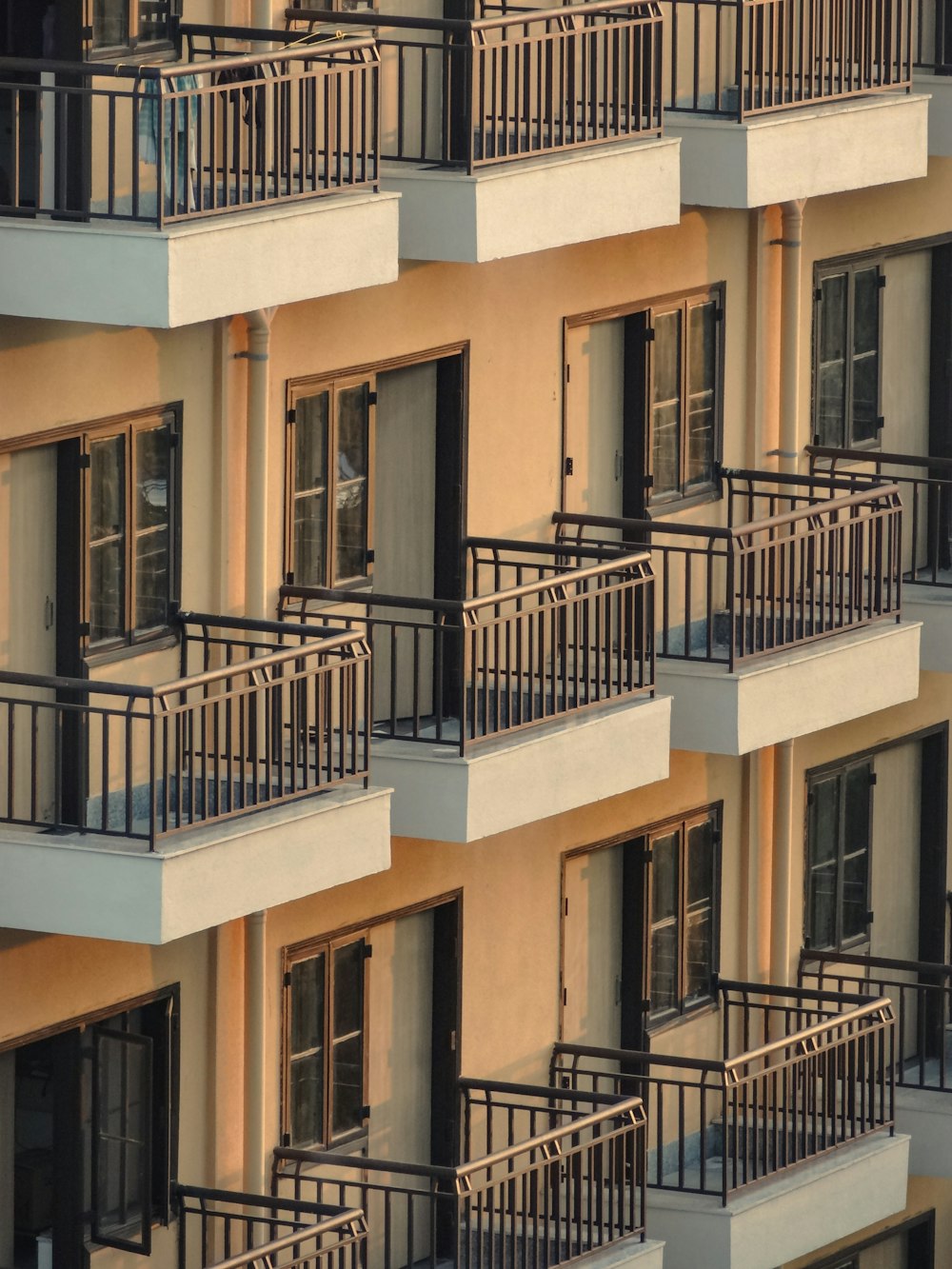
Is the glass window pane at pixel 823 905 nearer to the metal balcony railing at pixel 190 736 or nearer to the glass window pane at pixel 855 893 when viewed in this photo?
the glass window pane at pixel 855 893

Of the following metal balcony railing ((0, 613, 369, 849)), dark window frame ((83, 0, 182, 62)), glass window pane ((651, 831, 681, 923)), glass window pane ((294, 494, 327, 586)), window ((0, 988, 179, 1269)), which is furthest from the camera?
glass window pane ((651, 831, 681, 923))

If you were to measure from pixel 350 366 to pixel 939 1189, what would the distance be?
8.74 m

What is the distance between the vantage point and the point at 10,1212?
765 inches

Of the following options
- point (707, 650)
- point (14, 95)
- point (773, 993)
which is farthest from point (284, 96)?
point (773, 993)

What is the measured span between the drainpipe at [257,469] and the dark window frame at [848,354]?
231 inches

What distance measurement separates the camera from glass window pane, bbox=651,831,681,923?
78.0 feet

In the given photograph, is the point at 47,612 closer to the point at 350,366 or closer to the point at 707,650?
the point at 350,366

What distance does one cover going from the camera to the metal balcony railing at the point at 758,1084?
22.7m

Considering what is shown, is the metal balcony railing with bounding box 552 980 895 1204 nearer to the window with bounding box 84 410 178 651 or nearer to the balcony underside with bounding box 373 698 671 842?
the balcony underside with bounding box 373 698 671 842

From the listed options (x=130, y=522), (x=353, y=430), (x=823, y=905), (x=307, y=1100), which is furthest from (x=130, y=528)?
(x=823, y=905)

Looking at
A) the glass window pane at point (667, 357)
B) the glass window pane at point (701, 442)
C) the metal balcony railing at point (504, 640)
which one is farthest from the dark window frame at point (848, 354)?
the metal balcony railing at point (504, 640)

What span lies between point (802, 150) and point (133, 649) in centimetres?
572

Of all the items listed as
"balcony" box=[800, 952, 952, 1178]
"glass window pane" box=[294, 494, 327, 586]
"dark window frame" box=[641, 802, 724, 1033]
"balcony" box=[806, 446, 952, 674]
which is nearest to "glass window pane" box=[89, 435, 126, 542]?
"glass window pane" box=[294, 494, 327, 586]

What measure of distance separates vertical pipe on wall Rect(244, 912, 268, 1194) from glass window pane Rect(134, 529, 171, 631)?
1655 millimetres
